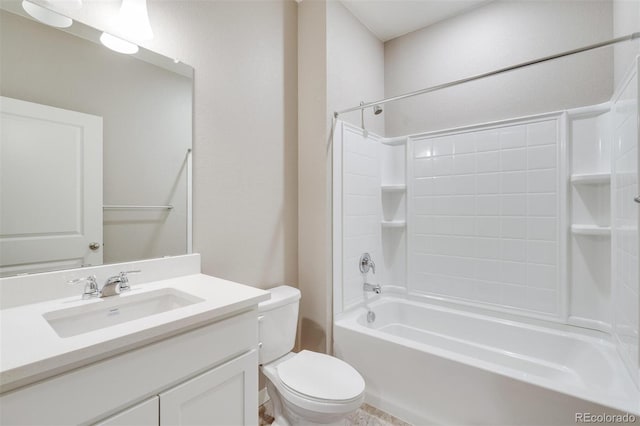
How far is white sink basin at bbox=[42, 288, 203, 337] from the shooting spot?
1.02 meters

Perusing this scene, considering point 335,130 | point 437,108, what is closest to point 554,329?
point 437,108

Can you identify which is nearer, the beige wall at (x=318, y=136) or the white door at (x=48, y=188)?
the white door at (x=48, y=188)

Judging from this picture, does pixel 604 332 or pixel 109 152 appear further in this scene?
pixel 604 332

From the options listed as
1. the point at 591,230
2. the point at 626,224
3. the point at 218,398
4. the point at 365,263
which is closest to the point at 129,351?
the point at 218,398

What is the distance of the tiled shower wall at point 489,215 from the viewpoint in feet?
6.36

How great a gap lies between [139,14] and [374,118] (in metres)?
1.76

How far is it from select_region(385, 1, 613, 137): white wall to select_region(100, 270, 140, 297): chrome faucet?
2254mm

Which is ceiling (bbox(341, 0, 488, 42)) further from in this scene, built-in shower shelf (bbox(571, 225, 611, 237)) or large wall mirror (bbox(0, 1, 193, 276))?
built-in shower shelf (bbox(571, 225, 611, 237))

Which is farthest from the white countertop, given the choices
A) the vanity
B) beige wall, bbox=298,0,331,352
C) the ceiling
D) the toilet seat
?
the ceiling

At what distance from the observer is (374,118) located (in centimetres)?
254

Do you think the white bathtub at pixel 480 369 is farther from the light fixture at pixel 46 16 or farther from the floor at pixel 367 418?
the light fixture at pixel 46 16

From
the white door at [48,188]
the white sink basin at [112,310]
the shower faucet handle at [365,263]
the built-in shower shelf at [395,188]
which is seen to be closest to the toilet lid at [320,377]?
the white sink basin at [112,310]

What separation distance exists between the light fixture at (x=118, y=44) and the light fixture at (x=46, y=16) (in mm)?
114

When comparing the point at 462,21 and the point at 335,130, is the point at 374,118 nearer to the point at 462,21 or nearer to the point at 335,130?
the point at 335,130
